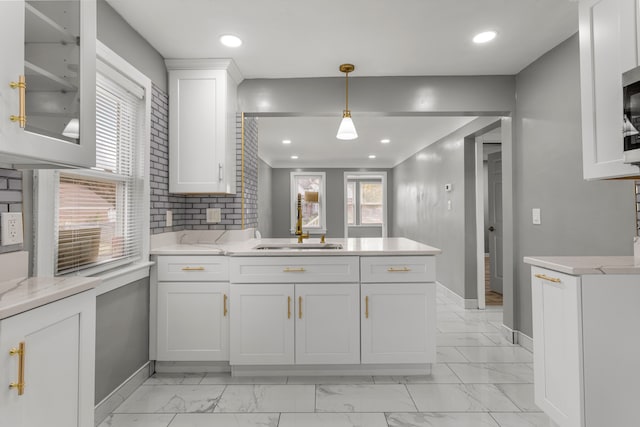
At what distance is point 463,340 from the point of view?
130 inches

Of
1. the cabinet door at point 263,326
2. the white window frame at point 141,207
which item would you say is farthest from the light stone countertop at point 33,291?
the cabinet door at point 263,326

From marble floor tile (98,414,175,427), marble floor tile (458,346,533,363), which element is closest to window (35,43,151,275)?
marble floor tile (98,414,175,427)

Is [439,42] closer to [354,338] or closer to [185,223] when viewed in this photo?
[354,338]

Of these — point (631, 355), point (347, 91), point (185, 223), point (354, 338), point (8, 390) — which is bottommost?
point (354, 338)

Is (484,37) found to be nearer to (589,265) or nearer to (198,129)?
(589,265)

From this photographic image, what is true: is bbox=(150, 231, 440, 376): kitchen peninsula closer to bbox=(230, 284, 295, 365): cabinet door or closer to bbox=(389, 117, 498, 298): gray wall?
bbox=(230, 284, 295, 365): cabinet door

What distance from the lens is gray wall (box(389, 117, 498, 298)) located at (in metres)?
4.37


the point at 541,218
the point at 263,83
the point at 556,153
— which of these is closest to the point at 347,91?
the point at 263,83

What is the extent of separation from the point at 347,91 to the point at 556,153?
1783 millimetres

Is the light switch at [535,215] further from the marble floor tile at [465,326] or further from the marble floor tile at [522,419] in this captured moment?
the marble floor tile at [522,419]

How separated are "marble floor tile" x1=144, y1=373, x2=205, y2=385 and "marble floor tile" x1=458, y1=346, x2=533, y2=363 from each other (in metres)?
2.17

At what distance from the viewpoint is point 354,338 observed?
8.09 ft

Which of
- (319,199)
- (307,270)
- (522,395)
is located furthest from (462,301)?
(319,199)

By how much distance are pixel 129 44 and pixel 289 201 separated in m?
6.31
